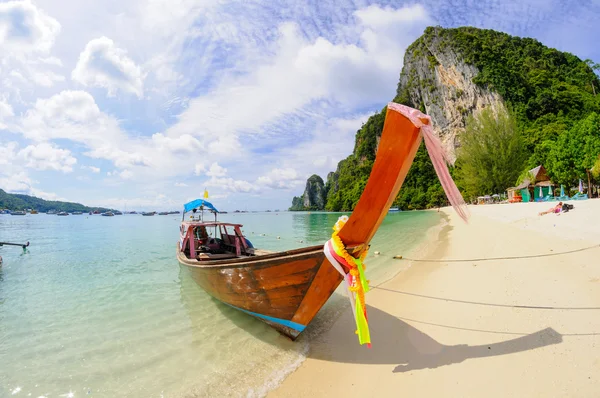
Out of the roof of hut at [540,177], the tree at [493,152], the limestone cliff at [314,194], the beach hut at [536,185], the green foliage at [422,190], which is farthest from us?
the limestone cliff at [314,194]

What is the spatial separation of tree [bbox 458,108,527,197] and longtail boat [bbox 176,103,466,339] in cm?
4761

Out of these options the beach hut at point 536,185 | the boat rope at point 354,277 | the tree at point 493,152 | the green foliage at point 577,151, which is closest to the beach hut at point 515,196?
the beach hut at point 536,185

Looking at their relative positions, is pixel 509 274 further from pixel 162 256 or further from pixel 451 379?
pixel 162 256

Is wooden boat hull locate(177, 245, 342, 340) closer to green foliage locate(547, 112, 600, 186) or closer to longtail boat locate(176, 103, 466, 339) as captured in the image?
longtail boat locate(176, 103, 466, 339)

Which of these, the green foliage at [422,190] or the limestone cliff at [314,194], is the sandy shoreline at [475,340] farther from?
the limestone cliff at [314,194]

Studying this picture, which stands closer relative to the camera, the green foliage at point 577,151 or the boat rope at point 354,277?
the boat rope at point 354,277

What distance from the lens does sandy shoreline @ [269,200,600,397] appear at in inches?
118

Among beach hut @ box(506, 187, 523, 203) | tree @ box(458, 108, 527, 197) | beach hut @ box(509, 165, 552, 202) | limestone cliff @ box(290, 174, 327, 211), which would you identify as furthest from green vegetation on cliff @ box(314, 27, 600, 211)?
limestone cliff @ box(290, 174, 327, 211)

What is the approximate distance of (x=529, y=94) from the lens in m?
55.2

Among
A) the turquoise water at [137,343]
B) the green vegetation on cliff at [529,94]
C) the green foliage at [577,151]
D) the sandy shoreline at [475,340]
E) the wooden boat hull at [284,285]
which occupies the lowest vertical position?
the turquoise water at [137,343]

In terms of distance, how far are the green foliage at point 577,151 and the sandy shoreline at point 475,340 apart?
71.6 ft

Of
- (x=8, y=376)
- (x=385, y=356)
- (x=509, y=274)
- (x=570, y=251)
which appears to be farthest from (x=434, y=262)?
(x=8, y=376)

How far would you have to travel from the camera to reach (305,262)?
3.93m

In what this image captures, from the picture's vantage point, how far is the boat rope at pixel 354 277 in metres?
3.34
